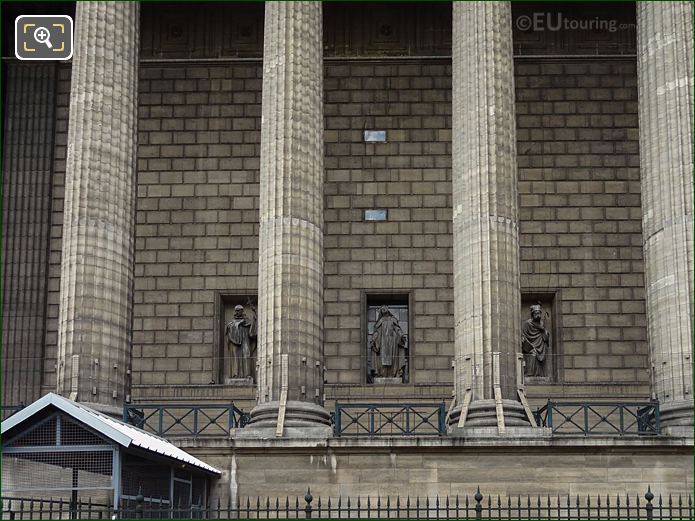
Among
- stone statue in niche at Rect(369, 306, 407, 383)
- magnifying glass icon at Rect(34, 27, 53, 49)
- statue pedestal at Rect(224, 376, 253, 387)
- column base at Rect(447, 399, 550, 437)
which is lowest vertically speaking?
column base at Rect(447, 399, 550, 437)

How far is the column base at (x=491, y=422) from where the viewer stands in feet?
105

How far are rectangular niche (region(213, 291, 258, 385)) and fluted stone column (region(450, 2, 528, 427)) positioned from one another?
9.06m

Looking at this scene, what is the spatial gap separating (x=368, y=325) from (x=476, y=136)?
30.9ft

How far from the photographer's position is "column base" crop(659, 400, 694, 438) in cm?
3238

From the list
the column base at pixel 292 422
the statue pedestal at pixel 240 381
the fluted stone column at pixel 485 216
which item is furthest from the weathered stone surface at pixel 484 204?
the statue pedestal at pixel 240 381

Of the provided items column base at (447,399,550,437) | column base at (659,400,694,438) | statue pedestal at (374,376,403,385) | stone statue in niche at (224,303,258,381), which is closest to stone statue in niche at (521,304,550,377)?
statue pedestal at (374,376,403,385)

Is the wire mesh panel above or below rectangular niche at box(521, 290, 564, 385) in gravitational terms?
below

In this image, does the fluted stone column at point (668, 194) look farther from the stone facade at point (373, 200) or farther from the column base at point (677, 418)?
the stone facade at point (373, 200)

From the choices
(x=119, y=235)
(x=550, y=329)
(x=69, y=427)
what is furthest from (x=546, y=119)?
(x=69, y=427)

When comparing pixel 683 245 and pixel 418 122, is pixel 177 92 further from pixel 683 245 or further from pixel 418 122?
pixel 683 245

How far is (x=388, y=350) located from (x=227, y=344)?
4806 mm

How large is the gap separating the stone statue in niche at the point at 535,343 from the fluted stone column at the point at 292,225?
8972 mm

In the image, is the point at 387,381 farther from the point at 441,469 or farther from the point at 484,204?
the point at 441,469

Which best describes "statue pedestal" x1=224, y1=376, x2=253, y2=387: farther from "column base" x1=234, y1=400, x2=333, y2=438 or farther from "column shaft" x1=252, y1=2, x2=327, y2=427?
"column base" x1=234, y1=400, x2=333, y2=438
